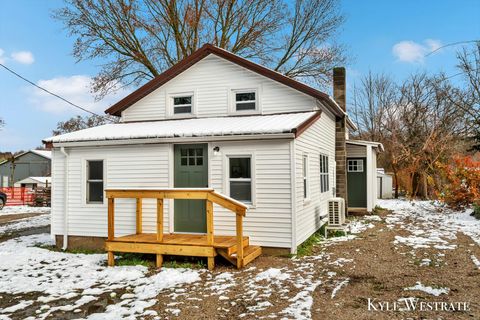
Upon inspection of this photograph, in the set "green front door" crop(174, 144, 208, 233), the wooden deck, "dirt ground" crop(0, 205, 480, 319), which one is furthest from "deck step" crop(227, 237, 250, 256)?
"green front door" crop(174, 144, 208, 233)

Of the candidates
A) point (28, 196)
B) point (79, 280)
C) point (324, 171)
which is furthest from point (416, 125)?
point (28, 196)

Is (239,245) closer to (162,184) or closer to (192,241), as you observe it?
(192,241)

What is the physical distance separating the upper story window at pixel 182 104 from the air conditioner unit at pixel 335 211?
496cm

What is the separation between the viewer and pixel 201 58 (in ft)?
35.9

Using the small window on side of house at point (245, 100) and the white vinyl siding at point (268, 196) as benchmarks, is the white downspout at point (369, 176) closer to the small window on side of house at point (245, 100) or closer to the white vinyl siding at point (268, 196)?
the small window on side of house at point (245, 100)

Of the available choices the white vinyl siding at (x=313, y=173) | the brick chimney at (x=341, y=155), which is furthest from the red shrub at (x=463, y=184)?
the white vinyl siding at (x=313, y=173)

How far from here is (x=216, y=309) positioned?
5262 millimetres

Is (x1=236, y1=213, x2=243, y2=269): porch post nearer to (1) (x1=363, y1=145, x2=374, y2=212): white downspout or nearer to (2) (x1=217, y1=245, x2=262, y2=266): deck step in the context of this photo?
(2) (x1=217, y1=245, x2=262, y2=266): deck step

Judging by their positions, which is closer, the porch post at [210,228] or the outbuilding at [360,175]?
the porch post at [210,228]

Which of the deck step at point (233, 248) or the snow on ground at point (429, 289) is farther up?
the deck step at point (233, 248)

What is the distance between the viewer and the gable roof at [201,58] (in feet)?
33.2

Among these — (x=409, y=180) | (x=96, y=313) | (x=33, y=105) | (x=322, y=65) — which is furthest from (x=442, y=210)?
(x=33, y=105)

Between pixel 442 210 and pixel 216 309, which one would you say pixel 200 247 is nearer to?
pixel 216 309

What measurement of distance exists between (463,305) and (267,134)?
4.64 metres
